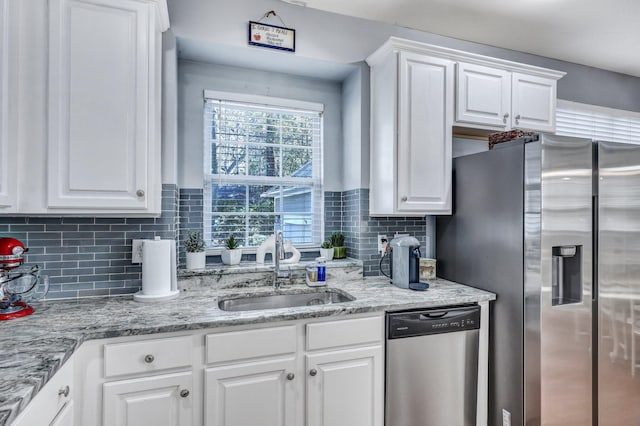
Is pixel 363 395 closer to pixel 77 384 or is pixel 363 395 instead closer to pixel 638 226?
pixel 77 384

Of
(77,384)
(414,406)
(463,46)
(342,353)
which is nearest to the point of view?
(77,384)

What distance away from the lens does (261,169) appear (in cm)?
249

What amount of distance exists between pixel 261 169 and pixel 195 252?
774 millimetres

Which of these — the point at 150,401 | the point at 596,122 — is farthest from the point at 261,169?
the point at 596,122

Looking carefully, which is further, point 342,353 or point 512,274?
point 512,274

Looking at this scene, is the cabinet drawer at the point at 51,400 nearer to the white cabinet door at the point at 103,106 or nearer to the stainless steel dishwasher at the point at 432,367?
the white cabinet door at the point at 103,106

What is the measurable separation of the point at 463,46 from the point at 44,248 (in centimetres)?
309

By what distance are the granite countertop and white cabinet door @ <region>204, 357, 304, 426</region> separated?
212 millimetres

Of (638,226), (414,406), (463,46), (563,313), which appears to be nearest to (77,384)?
(414,406)

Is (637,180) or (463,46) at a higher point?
(463,46)

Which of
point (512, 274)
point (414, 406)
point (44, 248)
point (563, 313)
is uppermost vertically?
point (44, 248)

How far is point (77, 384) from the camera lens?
1307 millimetres

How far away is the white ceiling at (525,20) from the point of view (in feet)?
7.41

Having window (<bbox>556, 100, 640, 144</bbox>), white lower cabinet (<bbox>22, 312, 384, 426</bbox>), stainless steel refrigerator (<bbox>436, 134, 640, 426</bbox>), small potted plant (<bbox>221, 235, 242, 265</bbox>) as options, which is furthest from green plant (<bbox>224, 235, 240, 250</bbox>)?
window (<bbox>556, 100, 640, 144</bbox>)
